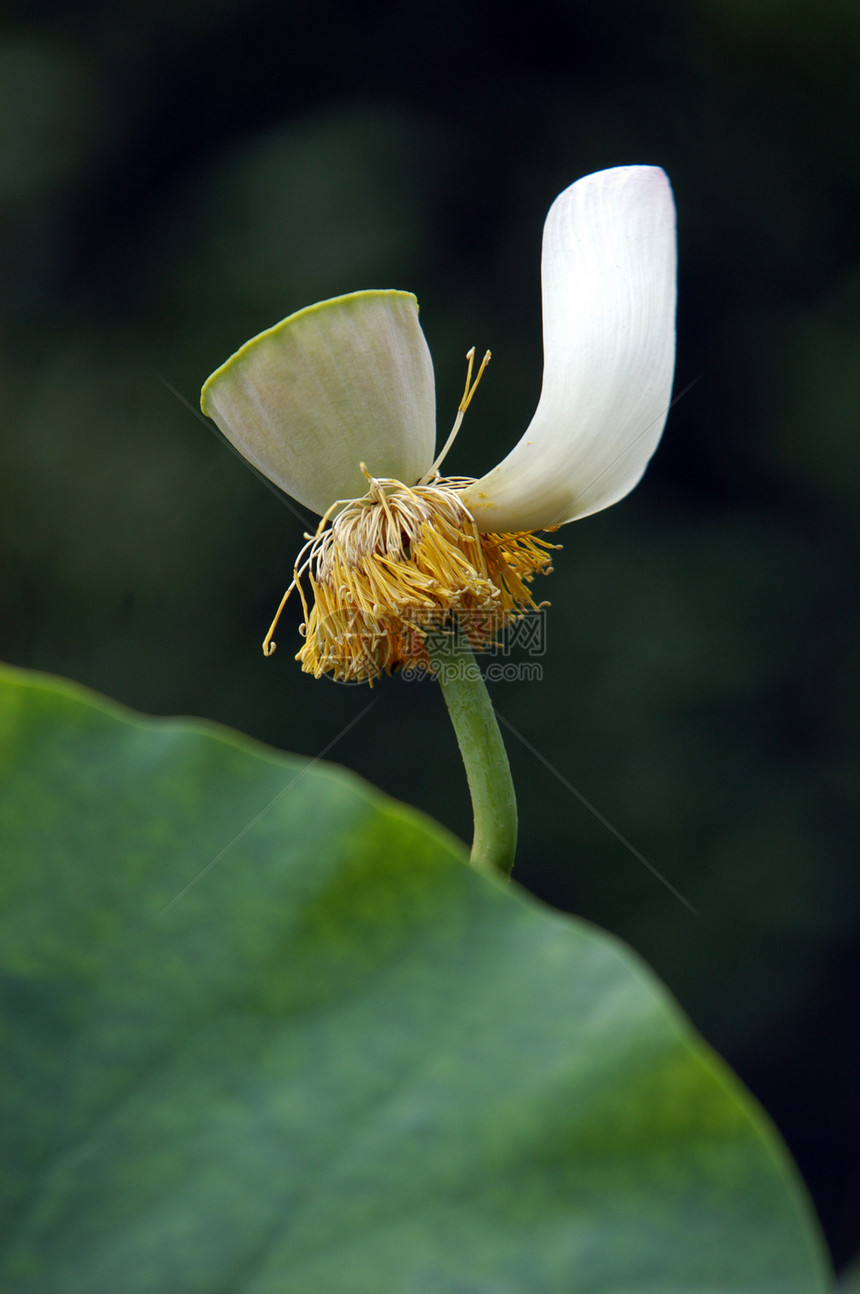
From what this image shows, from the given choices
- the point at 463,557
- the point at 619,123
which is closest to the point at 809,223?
the point at 619,123

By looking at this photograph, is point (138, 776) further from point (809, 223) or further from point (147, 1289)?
point (809, 223)

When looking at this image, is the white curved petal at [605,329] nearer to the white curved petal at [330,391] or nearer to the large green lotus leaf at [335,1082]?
the white curved petal at [330,391]

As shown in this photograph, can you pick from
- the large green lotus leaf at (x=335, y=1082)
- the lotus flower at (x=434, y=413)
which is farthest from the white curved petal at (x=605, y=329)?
the large green lotus leaf at (x=335, y=1082)

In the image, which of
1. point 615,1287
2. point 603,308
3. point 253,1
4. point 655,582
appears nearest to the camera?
point 615,1287

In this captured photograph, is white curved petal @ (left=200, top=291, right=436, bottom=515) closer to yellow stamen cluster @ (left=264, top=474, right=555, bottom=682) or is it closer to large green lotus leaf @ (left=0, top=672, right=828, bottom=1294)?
yellow stamen cluster @ (left=264, top=474, right=555, bottom=682)

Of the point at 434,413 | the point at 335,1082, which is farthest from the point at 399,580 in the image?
the point at 335,1082

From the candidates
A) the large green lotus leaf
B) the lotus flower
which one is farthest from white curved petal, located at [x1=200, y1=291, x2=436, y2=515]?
the large green lotus leaf

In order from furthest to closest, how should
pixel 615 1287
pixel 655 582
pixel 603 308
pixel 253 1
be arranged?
pixel 253 1 < pixel 655 582 < pixel 603 308 < pixel 615 1287
